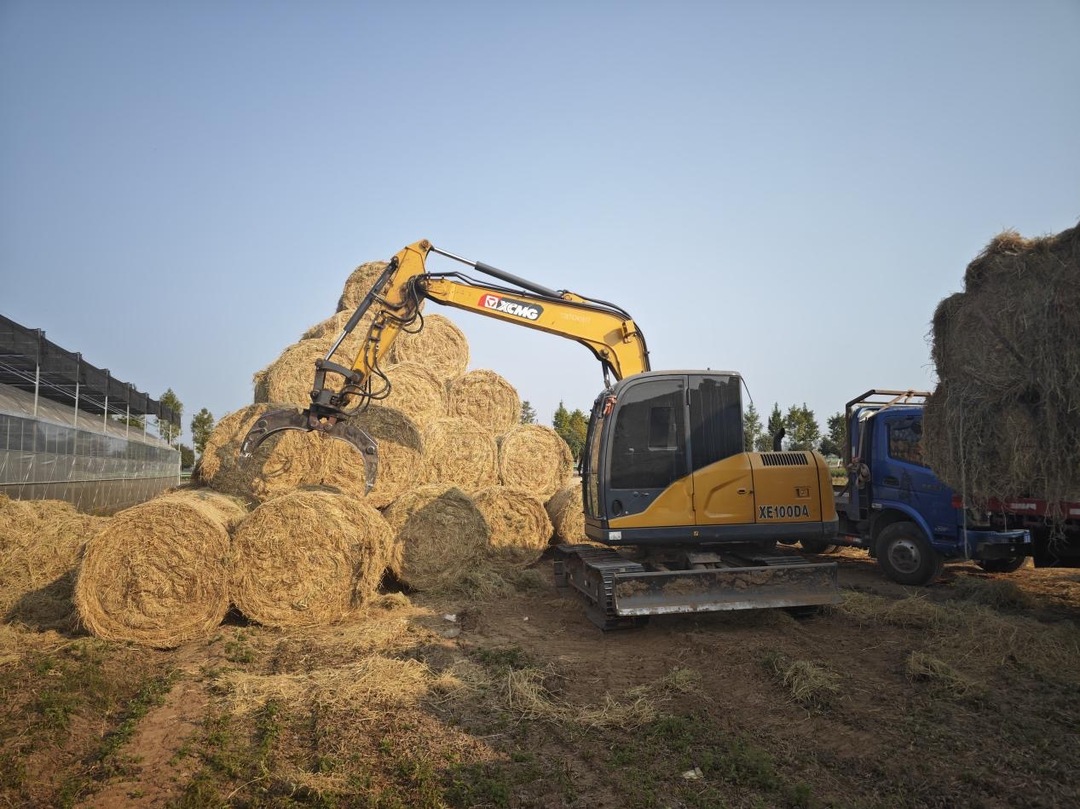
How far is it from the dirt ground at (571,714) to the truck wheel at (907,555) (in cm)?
154

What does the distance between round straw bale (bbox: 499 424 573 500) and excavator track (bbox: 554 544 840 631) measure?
4.12m

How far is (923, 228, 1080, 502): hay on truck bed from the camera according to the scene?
5.89m

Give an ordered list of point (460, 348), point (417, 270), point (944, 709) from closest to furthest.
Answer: point (944, 709)
point (417, 270)
point (460, 348)

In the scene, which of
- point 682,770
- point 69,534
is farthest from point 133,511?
point 682,770

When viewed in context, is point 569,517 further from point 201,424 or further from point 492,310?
point 201,424

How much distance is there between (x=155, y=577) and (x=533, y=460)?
6.17 m

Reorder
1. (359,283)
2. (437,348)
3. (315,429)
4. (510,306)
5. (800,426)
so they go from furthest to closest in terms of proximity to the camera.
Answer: (800,426) → (359,283) → (437,348) → (510,306) → (315,429)

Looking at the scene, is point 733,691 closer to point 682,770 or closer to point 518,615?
point 682,770

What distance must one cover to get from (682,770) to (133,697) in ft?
13.5

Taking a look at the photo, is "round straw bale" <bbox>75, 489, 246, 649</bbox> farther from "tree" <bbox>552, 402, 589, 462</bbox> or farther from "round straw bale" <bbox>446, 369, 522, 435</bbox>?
"tree" <bbox>552, 402, 589, 462</bbox>

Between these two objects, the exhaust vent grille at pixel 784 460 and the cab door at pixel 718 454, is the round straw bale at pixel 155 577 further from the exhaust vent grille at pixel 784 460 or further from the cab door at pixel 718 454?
the exhaust vent grille at pixel 784 460

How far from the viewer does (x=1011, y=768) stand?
4.08m

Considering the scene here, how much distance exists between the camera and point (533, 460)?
39.0 feet

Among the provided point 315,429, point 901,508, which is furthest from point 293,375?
point 901,508
